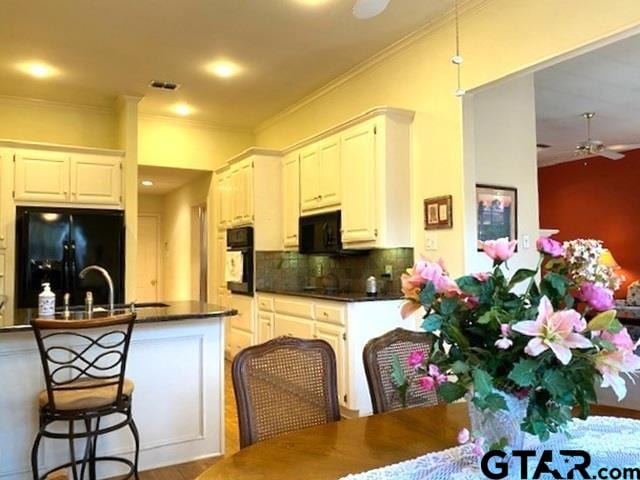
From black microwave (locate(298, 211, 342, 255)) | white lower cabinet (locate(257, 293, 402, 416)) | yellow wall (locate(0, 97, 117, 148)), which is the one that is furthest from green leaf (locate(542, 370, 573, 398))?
yellow wall (locate(0, 97, 117, 148))

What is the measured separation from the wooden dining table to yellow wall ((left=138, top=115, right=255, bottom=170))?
5177 mm

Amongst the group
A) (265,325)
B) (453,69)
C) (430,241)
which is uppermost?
(453,69)

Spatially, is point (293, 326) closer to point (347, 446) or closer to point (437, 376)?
point (347, 446)

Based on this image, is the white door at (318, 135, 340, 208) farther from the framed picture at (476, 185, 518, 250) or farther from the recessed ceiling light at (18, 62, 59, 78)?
the recessed ceiling light at (18, 62, 59, 78)

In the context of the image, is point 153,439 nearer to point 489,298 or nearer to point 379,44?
point 489,298

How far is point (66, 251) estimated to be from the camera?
4945 mm

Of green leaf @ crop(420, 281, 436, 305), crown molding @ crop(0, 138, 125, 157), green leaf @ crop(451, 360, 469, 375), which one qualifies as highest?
crown molding @ crop(0, 138, 125, 157)

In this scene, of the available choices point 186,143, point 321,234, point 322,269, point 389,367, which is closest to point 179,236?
point 186,143

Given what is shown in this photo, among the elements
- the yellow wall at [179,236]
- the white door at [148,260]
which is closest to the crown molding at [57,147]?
the yellow wall at [179,236]

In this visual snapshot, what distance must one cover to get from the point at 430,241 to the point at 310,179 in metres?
1.58

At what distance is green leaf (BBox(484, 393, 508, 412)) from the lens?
110 cm

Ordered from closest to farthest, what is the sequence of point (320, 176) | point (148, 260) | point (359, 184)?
1. point (359, 184)
2. point (320, 176)
3. point (148, 260)

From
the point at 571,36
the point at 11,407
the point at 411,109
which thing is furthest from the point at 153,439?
the point at 571,36

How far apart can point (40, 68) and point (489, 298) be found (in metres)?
4.79
